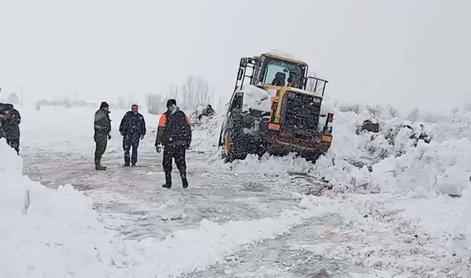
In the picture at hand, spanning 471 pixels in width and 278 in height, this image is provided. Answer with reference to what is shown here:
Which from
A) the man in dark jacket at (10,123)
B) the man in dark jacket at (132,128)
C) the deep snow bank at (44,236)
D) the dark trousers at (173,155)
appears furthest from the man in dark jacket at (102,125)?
the deep snow bank at (44,236)

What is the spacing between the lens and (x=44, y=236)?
5086 mm

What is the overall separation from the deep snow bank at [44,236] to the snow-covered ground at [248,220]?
0.01 m

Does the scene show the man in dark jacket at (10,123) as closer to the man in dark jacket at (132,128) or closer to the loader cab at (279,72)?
the man in dark jacket at (132,128)

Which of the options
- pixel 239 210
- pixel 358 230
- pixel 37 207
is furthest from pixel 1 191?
pixel 358 230

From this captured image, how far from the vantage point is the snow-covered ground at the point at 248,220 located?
5215mm

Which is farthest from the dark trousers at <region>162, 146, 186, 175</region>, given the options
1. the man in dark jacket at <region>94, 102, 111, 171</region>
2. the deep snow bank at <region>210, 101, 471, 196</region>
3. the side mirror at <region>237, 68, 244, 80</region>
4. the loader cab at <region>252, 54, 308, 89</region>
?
the loader cab at <region>252, 54, 308, 89</region>

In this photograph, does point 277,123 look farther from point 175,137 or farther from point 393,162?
point 175,137

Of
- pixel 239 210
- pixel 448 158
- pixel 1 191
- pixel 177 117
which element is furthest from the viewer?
pixel 177 117

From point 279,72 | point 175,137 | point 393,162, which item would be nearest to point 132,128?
point 175,137

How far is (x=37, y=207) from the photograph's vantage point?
18.5 feet

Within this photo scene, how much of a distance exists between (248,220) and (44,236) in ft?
11.0

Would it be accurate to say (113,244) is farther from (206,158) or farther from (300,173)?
(206,158)

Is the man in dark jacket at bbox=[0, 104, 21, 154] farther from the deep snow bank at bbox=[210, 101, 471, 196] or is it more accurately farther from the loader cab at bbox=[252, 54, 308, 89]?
the loader cab at bbox=[252, 54, 308, 89]

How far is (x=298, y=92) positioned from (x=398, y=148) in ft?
20.4
